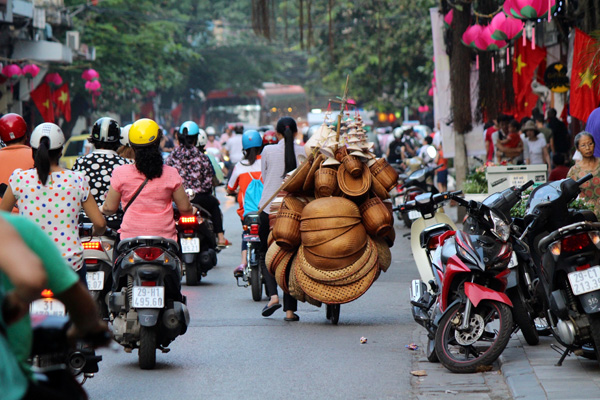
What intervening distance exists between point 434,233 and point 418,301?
20.9 inches

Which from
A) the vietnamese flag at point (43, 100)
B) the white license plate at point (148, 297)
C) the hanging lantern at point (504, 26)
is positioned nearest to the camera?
the white license plate at point (148, 297)

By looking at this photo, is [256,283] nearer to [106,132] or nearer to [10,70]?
[106,132]

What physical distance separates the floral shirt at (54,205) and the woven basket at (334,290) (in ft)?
9.76

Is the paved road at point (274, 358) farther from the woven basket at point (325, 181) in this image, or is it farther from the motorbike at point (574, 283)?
the woven basket at point (325, 181)

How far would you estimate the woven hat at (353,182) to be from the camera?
29.7 ft

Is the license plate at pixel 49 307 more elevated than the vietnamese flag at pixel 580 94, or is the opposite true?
the vietnamese flag at pixel 580 94

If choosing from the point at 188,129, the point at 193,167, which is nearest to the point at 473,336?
the point at 193,167

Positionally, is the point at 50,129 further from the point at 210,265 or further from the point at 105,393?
the point at 210,265

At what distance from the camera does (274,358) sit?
306 inches

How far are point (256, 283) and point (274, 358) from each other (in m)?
3.11

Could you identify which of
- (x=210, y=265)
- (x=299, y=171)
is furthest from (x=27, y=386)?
(x=210, y=265)

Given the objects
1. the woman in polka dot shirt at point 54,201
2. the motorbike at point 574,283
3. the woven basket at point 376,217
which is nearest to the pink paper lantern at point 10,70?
the woven basket at point 376,217

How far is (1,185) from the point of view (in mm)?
7469

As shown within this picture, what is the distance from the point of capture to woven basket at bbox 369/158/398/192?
918cm
